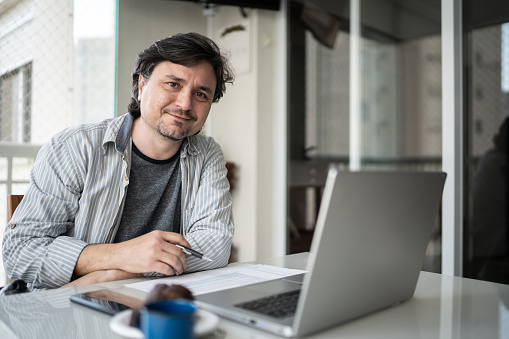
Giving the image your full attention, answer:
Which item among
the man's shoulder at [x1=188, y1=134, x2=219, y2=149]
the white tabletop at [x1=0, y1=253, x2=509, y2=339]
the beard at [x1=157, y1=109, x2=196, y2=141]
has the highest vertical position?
the beard at [x1=157, y1=109, x2=196, y2=141]

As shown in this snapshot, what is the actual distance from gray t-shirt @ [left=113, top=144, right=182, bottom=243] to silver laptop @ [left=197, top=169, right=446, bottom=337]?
638mm

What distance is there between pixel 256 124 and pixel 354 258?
2.39 meters

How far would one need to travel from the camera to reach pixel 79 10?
8.73 ft

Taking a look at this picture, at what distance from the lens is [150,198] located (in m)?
1.49

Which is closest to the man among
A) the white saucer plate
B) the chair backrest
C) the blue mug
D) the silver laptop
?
the chair backrest

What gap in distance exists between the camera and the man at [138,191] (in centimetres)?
112

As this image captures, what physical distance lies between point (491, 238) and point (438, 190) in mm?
1460

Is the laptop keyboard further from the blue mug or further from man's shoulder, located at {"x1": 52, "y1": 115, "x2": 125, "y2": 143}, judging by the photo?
man's shoulder, located at {"x1": 52, "y1": 115, "x2": 125, "y2": 143}

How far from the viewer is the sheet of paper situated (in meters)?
0.95

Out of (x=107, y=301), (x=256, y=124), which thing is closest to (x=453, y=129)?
(x=256, y=124)

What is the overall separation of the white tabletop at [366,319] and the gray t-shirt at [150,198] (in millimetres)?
445

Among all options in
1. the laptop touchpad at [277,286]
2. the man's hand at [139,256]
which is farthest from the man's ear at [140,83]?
the laptop touchpad at [277,286]

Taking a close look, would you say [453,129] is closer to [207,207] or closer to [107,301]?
[207,207]

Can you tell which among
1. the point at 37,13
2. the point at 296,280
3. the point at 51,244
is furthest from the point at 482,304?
the point at 37,13
